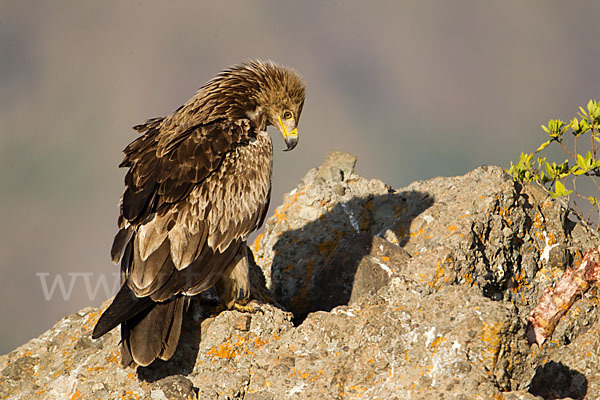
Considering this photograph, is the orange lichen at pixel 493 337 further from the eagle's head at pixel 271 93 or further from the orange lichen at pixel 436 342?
the eagle's head at pixel 271 93

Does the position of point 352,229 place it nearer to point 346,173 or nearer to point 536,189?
point 346,173

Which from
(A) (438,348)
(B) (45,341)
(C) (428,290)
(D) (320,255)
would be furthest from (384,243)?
(B) (45,341)

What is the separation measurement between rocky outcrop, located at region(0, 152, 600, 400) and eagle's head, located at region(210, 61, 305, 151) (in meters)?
0.84

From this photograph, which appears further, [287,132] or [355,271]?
[287,132]

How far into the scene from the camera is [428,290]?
4.76 metres

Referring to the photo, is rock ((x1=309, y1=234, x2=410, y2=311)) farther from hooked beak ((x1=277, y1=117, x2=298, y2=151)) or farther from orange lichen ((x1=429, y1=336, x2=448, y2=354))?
orange lichen ((x1=429, y1=336, x2=448, y2=354))

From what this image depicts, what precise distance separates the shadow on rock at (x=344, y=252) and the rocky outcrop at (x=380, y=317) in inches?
0.6

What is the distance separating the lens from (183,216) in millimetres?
5809

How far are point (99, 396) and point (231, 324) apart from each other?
1.14 metres

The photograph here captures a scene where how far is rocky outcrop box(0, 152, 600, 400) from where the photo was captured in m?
4.26

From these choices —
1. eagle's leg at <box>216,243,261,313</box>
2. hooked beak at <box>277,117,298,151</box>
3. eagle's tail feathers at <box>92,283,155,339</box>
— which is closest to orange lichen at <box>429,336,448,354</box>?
eagle's leg at <box>216,243,261,313</box>

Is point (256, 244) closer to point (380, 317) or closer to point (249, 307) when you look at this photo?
point (249, 307)

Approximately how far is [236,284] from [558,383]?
9.07ft

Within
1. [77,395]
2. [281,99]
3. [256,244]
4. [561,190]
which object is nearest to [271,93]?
[281,99]
